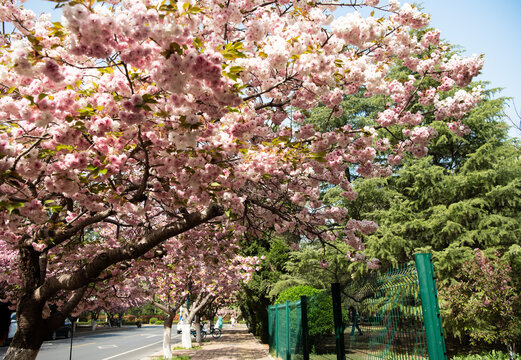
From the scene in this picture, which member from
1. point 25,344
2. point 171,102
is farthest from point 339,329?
point 25,344

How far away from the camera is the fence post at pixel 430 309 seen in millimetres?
2457

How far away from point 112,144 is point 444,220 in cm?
1394

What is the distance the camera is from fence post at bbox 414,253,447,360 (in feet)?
A: 8.06

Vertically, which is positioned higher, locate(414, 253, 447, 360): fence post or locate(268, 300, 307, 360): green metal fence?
locate(414, 253, 447, 360): fence post

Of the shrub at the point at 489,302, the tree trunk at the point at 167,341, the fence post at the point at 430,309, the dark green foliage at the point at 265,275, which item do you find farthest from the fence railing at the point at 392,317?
the dark green foliage at the point at 265,275

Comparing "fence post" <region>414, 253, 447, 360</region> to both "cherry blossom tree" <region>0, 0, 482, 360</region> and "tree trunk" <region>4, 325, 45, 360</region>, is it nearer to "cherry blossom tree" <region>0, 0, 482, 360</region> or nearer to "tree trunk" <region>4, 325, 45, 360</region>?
"cherry blossom tree" <region>0, 0, 482, 360</region>

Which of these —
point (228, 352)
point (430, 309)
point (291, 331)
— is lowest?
point (228, 352)

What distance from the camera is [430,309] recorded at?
8.29 ft

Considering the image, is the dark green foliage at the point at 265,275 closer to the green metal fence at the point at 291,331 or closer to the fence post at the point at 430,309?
the green metal fence at the point at 291,331

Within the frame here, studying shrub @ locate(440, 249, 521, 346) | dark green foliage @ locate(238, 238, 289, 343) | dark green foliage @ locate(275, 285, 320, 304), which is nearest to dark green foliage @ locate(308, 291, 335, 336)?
shrub @ locate(440, 249, 521, 346)

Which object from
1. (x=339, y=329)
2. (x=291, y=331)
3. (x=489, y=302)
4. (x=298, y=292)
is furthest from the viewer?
(x=298, y=292)

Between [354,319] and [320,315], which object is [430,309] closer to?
[354,319]

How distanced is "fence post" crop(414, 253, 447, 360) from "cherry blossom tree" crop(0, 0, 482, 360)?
5.78 feet

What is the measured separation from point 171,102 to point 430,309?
2727 mm
